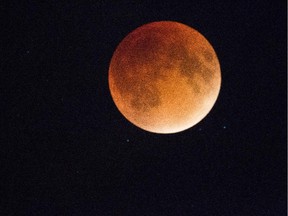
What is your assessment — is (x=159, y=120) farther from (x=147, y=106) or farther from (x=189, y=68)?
(x=189, y=68)

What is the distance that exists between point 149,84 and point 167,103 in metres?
0.50

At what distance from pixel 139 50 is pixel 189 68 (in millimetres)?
1002

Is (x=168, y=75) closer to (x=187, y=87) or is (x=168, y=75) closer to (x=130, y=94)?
(x=187, y=87)

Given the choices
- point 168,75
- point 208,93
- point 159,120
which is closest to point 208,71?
point 208,93

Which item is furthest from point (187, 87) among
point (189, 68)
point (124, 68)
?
point (124, 68)

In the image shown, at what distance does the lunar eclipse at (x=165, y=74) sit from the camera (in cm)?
683

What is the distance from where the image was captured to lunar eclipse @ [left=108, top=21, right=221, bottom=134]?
6828 mm

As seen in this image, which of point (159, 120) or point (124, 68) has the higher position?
point (124, 68)

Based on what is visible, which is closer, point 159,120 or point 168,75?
point 168,75

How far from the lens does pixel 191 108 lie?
23.3 feet

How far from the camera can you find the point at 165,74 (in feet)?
22.2

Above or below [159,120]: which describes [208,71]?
above

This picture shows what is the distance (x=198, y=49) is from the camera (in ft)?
23.3

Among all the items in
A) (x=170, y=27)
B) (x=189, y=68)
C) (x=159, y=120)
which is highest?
(x=170, y=27)
